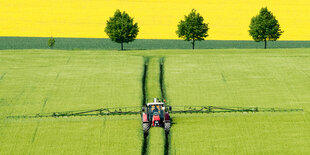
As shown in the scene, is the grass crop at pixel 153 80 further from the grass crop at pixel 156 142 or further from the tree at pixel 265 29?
the tree at pixel 265 29

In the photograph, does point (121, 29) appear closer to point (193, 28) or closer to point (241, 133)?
point (193, 28)

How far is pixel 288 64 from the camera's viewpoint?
270 feet

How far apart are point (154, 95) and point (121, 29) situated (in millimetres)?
49107

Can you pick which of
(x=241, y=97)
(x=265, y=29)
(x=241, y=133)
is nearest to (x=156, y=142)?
(x=241, y=133)

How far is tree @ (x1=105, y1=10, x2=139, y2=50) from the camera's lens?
355 ft

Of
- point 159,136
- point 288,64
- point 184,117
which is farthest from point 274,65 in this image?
point 159,136

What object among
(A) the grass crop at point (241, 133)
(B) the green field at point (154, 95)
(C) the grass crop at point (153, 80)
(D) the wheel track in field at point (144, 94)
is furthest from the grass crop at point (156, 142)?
(C) the grass crop at point (153, 80)

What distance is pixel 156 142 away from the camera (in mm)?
45781

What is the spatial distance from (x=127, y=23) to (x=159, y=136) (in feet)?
214

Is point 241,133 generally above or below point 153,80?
below

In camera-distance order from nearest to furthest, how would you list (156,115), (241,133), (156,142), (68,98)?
(156,115), (156,142), (241,133), (68,98)

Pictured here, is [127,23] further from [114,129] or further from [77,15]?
[114,129]

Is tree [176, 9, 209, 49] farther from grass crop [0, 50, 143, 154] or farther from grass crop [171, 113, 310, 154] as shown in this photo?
grass crop [171, 113, 310, 154]

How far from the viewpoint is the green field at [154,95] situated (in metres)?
46.1
